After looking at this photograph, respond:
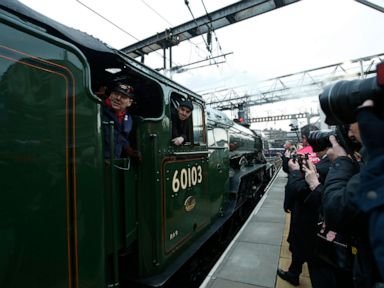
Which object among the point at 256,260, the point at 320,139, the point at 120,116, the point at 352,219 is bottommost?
the point at 256,260

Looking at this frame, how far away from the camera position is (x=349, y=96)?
112 cm

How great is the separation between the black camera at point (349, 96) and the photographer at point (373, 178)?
35 millimetres

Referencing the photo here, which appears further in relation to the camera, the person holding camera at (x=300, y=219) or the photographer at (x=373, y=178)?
the person holding camera at (x=300, y=219)

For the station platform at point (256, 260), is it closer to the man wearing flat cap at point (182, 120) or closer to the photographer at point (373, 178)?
the man wearing flat cap at point (182, 120)

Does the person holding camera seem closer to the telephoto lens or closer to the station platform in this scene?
the station platform

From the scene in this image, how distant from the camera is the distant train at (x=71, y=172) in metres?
1.40

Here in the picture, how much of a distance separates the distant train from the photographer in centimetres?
153

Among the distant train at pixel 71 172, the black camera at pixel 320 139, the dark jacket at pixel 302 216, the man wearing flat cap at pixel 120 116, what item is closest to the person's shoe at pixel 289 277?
the dark jacket at pixel 302 216

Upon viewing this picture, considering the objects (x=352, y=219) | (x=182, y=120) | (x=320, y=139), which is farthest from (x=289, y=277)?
(x=352, y=219)

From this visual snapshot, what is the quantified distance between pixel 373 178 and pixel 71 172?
157 centimetres

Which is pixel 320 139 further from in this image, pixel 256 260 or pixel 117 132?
pixel 256 260

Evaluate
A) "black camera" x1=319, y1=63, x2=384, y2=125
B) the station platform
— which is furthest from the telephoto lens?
the station platform

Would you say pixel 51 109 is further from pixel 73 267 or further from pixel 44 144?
pixel 73 267

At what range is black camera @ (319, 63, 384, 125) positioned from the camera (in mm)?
1030
